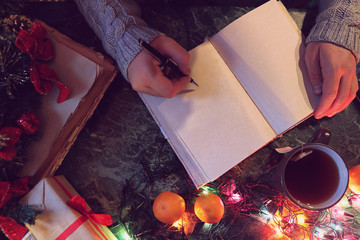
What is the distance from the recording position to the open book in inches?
27.6

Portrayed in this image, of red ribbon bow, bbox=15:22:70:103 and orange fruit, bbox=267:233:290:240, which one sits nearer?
red ribbon bow, bbox=15:22:70:103

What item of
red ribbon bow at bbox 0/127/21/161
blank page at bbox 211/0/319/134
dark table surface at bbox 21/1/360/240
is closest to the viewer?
red ribbon bow at bbox 0/127/21/161

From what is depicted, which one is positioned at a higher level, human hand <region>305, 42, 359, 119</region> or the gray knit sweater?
the gray knit sweater

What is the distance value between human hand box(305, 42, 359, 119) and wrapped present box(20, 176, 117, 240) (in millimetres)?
748

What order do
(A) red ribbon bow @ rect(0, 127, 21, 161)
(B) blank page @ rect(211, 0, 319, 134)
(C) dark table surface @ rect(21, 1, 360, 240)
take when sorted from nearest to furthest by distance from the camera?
(A) red ribbon bow @ rect(0, 127, 21, 161) → (B) blank page @ rect(211, 0, 319, 134) → (C) dark table surface @ rect(21, 1, 360, 240)

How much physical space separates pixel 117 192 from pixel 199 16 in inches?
28.1

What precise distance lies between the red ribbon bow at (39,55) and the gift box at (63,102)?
3 cm

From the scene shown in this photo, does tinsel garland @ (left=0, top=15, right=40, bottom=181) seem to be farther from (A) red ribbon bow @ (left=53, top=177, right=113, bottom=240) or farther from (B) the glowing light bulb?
(B) the glowing light bulb

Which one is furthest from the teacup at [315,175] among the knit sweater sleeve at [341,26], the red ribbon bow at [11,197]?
the red ribbon bow at [11,197]

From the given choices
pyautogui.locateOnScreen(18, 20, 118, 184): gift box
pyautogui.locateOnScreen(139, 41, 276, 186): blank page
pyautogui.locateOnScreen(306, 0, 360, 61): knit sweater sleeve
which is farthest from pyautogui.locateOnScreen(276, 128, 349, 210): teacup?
pyautogui.locateOnScreen(18, 20, 118, 184): gift box

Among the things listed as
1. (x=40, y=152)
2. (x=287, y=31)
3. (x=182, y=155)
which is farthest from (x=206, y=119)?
(x=40, y=152)

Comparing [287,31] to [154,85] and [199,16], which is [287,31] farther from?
[154,85]

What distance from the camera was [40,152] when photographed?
74cm

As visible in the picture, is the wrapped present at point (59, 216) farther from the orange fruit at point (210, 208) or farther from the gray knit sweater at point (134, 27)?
the gray knit sweater at point (134, 27)
